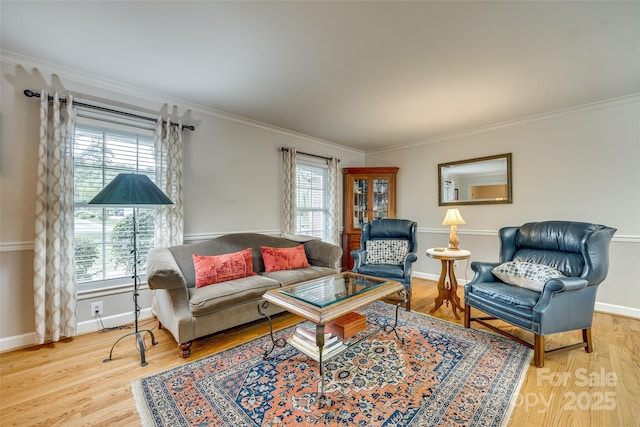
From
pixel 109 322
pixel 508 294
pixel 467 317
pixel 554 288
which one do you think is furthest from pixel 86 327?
pixel 554 288

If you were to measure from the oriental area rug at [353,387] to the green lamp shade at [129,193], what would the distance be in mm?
1306

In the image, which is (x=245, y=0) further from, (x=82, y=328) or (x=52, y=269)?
(x=82, y=328)

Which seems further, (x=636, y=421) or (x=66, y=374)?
(x=66, y=374)

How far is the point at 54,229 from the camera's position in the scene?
2.35 meters

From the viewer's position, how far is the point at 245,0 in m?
1.64

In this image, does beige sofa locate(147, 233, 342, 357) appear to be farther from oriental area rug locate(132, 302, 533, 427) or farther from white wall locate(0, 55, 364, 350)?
white wall locate(0, 55, 364, 350)

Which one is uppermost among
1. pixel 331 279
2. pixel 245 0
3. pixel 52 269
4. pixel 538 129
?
pixel 245 0

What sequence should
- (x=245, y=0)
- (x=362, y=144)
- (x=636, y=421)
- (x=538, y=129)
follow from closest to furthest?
(x=636, y=421)
(x=245, y=0)
(x=538, y=129)
(x=362, y=144)

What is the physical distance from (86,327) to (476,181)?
526cm

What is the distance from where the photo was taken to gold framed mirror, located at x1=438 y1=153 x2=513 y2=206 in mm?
3855

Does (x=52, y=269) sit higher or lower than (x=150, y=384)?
higher

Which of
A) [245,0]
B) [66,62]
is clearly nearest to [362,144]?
[245,0]

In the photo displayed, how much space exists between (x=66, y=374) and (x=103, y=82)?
261 cm

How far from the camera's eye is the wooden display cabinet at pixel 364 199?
498 centimetres
